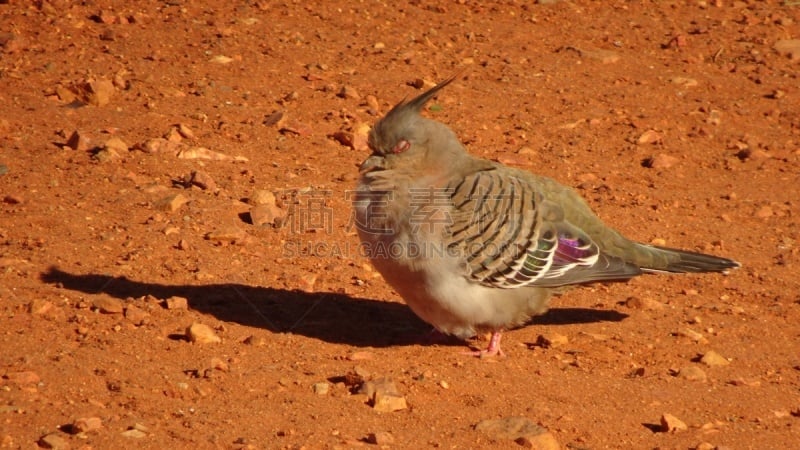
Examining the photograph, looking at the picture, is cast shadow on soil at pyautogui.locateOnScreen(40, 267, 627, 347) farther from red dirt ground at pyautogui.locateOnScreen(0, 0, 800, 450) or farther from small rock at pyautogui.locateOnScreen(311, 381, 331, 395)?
small rock at pyautogui.locateOnScreen(311, 381, 331, 395)

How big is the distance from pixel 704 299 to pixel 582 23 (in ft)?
18.6

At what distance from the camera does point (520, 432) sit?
18.3ft

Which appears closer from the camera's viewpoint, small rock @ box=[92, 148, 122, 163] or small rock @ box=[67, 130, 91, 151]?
small rock @ box=[92, 148, 122, 163]

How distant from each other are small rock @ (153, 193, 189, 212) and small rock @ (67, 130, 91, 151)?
3.70 ft

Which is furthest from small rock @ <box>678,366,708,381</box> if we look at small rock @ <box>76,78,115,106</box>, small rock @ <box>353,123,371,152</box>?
small rock @ <box>76,78,115,106</box>

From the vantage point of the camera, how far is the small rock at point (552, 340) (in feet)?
22.9

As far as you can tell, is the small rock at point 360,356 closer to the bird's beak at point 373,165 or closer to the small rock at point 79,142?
the bird's beak at point 373,165

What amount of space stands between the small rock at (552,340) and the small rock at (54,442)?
320cm

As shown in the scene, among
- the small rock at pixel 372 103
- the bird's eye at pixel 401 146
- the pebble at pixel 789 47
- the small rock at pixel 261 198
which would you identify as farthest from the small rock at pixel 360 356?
the pebble at pixel 789 47

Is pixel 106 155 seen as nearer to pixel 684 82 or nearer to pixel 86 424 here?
pixel 86 424

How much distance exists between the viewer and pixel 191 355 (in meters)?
6.21

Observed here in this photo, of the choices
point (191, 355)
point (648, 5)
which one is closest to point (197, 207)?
point (191, 355)

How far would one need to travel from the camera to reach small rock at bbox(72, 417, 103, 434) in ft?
16.6

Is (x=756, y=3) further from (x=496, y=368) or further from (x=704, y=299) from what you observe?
(x=496, y=368)
